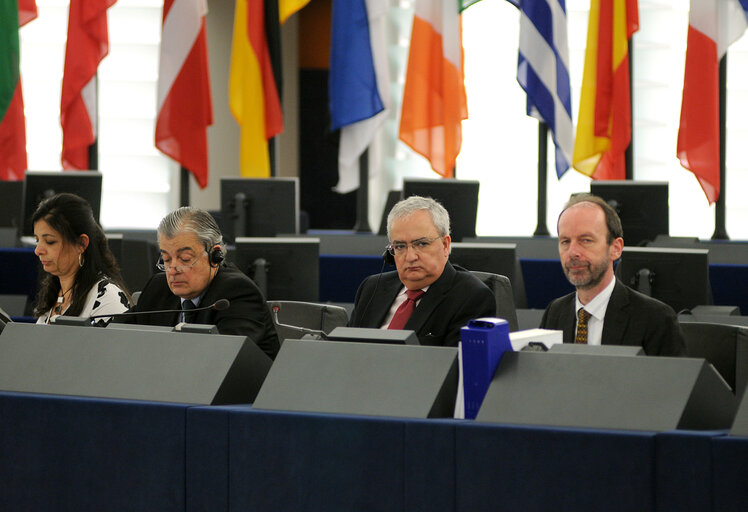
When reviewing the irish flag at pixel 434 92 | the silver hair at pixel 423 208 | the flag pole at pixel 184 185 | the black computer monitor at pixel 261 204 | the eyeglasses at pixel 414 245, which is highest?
the irish flag at pixel 434 92

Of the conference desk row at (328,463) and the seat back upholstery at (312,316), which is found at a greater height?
the seat back upholstery at (312,316)

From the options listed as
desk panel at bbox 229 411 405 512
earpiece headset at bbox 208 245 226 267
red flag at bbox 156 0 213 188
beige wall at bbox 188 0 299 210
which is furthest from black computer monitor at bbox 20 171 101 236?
desk panel at bbox 229 411 405 512

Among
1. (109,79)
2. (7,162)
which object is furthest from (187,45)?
(109,79)

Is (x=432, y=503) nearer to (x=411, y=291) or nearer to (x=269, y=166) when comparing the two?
(x=411, y=291)

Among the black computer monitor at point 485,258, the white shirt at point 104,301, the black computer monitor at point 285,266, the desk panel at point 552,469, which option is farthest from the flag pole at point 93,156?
the desk panel at point 552,469

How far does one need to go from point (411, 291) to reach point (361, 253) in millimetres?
3804

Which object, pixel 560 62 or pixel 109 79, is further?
pixel 109 79

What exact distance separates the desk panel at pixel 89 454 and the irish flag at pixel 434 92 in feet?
16.0

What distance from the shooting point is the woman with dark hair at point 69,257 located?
361 centimetres

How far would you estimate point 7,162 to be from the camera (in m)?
7.20

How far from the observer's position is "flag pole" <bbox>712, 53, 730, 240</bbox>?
7.05 m

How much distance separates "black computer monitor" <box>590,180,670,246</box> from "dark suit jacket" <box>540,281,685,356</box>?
111 inches

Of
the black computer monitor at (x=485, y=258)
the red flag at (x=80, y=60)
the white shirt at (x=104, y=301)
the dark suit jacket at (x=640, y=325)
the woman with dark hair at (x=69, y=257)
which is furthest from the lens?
the red flag at (x=80, y=60)

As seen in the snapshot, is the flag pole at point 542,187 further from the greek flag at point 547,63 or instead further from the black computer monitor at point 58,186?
the black computer monitor at point 58,186
